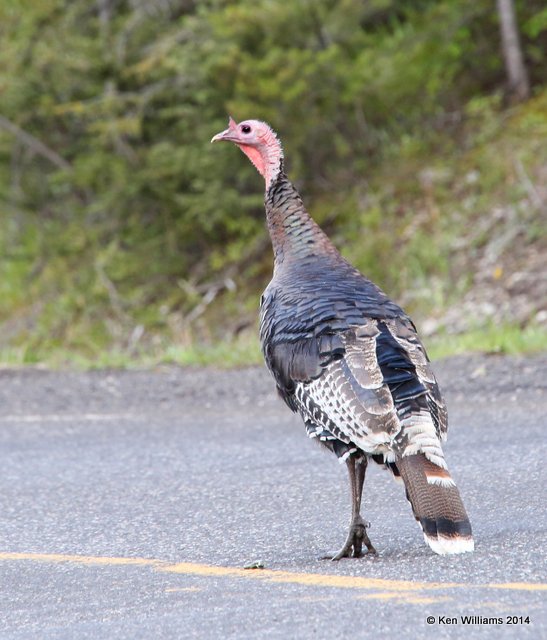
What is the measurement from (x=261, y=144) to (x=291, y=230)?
723 millimetres

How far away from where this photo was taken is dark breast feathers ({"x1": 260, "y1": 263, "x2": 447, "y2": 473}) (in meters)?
4.73

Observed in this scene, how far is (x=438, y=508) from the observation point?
14.7 feet

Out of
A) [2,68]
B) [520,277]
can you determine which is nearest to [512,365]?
[520,277]

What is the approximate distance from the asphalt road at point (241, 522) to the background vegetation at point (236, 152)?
4224 mm

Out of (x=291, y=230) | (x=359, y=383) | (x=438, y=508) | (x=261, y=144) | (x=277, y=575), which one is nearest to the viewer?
(x=438, y=508)

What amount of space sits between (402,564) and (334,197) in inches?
446

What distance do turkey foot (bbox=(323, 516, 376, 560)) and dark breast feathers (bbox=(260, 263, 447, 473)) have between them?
0.30 meters

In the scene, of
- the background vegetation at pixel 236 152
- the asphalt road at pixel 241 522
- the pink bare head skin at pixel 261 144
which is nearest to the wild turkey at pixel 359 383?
the asphalt road at pixel 241 522

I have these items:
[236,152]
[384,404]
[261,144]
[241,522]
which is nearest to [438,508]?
[384,404]

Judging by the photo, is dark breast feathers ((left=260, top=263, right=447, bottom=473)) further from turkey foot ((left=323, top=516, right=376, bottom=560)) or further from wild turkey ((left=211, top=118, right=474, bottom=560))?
turkey foot ((left=323, top=516, right=376, bottom=560))

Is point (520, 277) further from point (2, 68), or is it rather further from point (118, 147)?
point (2, 68)

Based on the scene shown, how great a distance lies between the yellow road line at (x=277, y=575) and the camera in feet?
13.5

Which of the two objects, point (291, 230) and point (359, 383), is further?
point (291, 230)

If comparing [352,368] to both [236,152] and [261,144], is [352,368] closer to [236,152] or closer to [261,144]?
[261,144]
